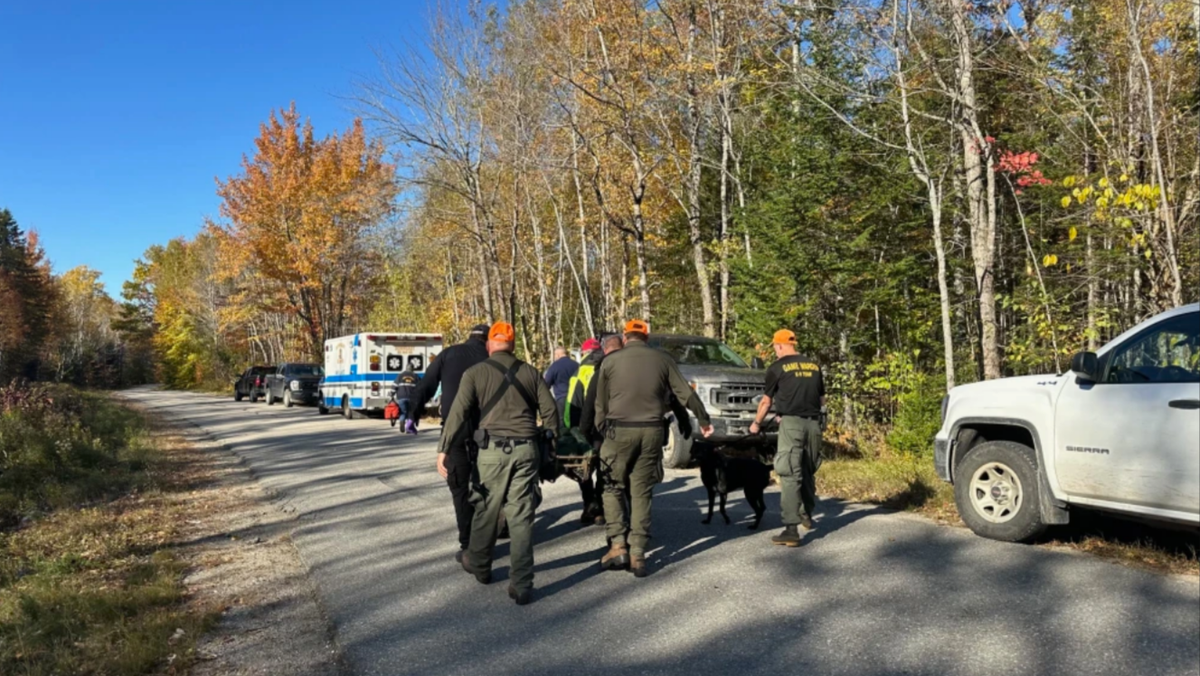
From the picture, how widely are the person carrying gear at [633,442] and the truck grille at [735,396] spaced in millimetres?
4841

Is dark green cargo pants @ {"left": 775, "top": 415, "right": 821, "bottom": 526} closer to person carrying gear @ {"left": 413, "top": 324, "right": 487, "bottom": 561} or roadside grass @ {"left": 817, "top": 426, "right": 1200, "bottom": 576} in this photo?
roadside grass @ {"left": 817, "top": 426, "right": 1200, "bottom": 576}

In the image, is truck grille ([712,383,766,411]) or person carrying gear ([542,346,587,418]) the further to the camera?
truck grille ([712,383,766,411])

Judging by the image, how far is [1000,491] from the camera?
665cm

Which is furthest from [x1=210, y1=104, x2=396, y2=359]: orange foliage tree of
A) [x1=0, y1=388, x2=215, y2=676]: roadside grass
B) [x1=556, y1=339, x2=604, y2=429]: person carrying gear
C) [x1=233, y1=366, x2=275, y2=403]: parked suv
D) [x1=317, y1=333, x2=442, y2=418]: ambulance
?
[x1=556, y1=339, x2=604, y2=429]: person carrying gear

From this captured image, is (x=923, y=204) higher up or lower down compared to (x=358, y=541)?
higher up

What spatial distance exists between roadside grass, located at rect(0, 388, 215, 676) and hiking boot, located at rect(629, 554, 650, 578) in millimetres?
2939

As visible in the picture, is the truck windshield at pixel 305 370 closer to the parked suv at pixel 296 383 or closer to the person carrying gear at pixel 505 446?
the parked suv at pixel 296 383

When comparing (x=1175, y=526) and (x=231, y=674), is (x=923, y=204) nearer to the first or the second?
(x=1175, y=526)

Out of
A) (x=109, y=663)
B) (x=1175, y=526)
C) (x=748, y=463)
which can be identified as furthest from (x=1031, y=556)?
(x=109, y=663)

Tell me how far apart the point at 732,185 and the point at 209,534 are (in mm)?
16865

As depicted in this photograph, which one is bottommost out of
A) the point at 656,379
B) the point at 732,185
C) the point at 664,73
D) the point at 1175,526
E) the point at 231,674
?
the point at 231,674

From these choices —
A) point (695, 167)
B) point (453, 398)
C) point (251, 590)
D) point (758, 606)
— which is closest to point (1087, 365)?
point (758, 606)

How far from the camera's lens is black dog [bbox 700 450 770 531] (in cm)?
755

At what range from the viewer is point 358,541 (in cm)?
756
